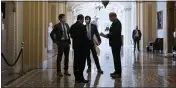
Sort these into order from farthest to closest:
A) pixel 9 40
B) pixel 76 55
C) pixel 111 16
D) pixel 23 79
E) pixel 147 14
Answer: pixel 147 14 → pixel 9 40 → pixel 111 16 → pixel 23 79 → pixel 76 55

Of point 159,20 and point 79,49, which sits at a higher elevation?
point 159,20

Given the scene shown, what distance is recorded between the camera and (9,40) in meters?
9.83

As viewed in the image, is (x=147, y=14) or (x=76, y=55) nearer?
(x=76, y=55)

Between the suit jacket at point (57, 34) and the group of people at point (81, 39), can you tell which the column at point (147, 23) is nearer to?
the group of people at point (81, 39)

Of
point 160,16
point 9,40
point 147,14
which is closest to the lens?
point 9,40

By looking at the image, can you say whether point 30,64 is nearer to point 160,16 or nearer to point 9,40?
point 9,40

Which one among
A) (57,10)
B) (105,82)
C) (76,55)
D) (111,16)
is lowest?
(105,82)

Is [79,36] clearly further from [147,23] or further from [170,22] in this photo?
[147,23]

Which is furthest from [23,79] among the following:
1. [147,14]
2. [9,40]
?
[147,14]

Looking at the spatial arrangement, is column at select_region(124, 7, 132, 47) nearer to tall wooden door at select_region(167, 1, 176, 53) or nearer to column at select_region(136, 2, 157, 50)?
column at select_region(136, 2, 157, 50)

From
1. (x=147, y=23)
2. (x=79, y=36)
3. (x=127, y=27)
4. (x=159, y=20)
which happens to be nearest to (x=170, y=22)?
(x=159, y=20)

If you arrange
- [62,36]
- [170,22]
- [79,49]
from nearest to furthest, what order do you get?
[79,49], [62,36], [170,22]

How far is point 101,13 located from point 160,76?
40.9 m

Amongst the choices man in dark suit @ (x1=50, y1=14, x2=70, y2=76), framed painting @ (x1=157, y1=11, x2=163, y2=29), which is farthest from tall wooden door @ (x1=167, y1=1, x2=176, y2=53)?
man in dark suit @ (x1=50, y1=14, x2=70, y2=76)
